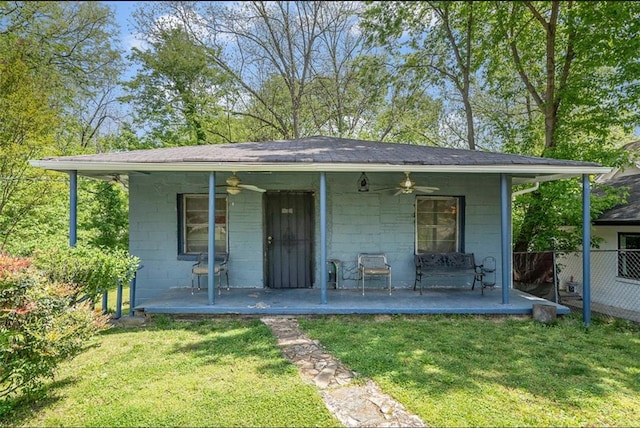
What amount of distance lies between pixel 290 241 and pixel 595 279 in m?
8.80

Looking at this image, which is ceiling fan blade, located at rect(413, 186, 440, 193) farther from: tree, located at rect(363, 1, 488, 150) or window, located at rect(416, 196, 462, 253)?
tree, located at rect(363, 1, 488, 150)

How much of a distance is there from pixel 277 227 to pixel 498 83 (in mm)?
9778

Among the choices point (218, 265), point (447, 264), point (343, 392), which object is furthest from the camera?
point (447, 264)

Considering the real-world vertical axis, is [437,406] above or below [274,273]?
below

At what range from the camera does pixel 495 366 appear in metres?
3.87

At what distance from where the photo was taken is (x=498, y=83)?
1213 cm

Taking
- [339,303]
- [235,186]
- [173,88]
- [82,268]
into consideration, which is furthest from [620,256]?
[173,88]

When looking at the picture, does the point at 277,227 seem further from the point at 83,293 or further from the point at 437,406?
the point at 437,406

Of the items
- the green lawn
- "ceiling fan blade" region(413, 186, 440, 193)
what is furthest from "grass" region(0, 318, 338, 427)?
"ceiling fan blade" region(413, 186, 440, 193)

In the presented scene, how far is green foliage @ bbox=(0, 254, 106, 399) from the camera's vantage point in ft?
9.49

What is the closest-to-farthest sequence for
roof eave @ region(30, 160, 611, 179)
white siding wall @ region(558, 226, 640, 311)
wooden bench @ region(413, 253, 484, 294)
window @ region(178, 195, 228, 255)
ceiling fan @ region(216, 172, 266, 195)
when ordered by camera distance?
roof eave @ region(30, 160, 611, 179) < ceiling fan @ region(216, 172, 266, 195) < wooden bench @ region(413, 253, 484, 294) < window @ region(178, 195, 228, 255) < white siding wall @ region(558, 226, 640, 311)

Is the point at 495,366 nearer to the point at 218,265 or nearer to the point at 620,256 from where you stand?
the point at 218,265

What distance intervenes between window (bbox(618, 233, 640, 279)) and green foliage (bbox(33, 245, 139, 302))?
432 inches

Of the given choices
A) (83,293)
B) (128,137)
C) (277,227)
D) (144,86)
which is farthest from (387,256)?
(144,86)
